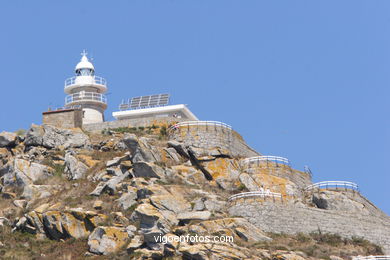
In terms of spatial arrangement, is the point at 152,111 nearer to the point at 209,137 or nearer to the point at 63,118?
the point at 63,118

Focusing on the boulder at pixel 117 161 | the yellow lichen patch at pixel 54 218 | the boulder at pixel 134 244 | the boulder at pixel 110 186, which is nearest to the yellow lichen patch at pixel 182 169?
the boulder at pixel 110 186

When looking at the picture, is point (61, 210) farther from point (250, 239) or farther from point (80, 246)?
point (250, 239)

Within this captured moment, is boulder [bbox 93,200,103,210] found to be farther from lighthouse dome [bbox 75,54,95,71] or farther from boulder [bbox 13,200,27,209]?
lighthouse dome [bbox 75,54,95,71]

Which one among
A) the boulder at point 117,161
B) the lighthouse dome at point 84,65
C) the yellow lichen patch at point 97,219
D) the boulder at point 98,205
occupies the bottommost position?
the yellow lichen patch at point 97,219

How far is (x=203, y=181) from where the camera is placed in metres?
68.7

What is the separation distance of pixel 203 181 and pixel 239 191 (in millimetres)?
2547

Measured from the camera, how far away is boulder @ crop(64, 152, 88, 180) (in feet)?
237

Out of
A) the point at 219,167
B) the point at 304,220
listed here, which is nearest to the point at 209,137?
the point at 219,167

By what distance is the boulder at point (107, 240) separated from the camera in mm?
60375

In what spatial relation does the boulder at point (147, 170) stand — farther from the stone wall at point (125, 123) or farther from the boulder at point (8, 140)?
the boulder at point (8, 140)

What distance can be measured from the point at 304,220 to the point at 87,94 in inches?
1152

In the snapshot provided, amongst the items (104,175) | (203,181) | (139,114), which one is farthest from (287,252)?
(139,114)

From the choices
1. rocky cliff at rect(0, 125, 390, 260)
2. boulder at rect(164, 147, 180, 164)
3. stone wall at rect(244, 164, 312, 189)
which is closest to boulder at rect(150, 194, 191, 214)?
rocky cliff at rect(0, 125, 390, 260)

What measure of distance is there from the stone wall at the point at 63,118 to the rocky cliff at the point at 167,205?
3.68 meters
